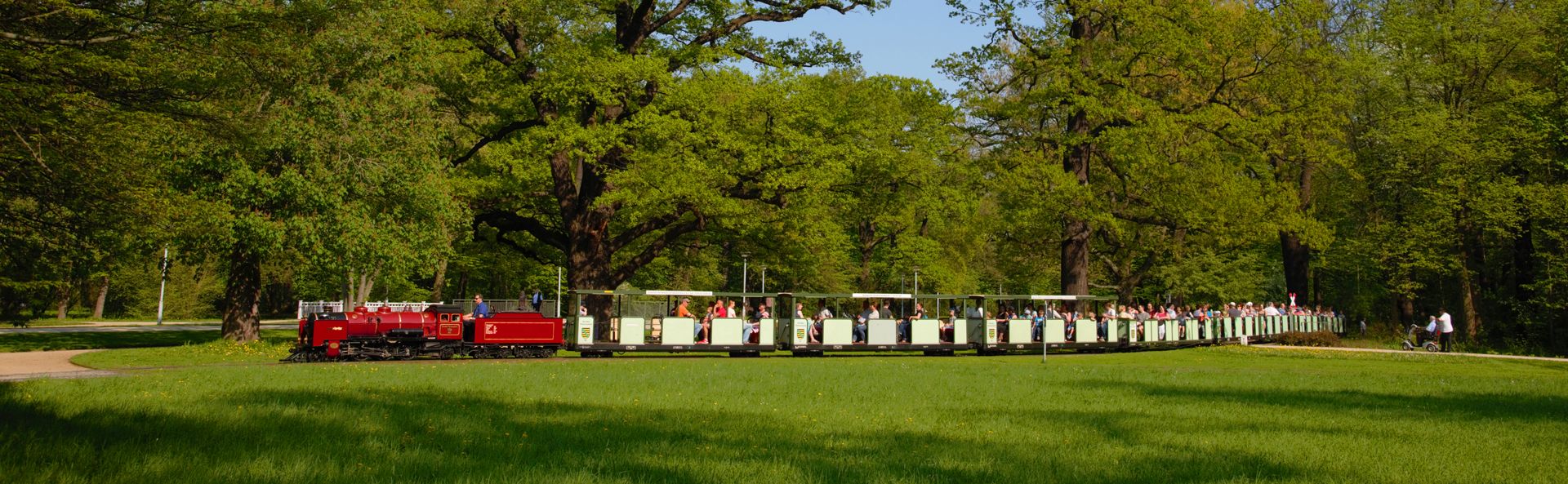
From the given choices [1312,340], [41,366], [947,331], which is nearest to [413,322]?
[41,366]

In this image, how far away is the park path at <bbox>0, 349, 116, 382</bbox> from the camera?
62.3ft

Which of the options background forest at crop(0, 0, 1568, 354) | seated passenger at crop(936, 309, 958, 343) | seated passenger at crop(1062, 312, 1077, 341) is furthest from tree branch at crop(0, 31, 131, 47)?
seated passenger at crop(1062, 312, 1077, 341)

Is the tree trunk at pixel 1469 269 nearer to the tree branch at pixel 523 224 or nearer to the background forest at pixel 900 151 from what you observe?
the background forest at pixel 900 151

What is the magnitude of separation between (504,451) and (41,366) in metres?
16.6

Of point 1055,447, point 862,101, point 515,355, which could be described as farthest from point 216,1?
point 862,101

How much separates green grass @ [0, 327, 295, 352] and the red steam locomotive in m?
4.32

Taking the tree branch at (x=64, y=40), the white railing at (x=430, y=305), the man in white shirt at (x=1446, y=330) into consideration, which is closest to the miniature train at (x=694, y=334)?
the white railing at (x=430, y=305)

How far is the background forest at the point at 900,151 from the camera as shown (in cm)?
2769

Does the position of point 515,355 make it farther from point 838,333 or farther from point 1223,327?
point 1223,327

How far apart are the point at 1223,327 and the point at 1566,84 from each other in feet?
45.3

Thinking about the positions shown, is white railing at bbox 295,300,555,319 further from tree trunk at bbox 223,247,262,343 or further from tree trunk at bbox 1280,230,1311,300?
tree trunk at bbox 1280,230,1311,300

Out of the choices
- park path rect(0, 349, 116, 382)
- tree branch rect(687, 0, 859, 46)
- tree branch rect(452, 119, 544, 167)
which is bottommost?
park path rect(0, 349, 116, 382)

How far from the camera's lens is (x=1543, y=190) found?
3825 cm

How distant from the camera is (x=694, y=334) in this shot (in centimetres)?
3119
